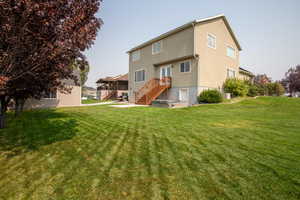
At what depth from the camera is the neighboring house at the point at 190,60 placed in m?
14.5

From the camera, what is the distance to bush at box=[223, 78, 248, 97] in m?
15.9

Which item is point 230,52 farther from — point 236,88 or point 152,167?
point 152,167

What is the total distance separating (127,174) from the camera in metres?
2.58

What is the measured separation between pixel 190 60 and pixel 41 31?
45.8 feet

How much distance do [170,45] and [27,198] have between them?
56.2ft

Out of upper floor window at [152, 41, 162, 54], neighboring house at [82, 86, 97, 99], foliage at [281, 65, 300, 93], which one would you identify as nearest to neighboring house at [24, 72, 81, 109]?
upper floor window at [152, 41, 162, 54]

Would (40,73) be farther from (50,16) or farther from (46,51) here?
(50,16)

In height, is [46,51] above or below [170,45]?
below

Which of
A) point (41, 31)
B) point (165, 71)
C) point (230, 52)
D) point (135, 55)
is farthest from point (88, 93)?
point (41, 31)

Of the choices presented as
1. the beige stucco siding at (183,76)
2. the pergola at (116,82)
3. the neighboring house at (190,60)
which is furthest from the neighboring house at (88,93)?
the beige stucco siding at (183,76)

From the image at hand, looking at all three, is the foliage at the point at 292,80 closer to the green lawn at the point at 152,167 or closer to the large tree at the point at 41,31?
the green lawn at the point at 152,167

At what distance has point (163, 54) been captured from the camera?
17.5 metres

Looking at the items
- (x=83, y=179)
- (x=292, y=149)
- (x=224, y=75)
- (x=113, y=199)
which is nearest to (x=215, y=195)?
(x=113, y=199)

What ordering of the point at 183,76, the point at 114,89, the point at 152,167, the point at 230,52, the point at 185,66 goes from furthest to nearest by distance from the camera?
the point at 114,89, the point at 230,52, the point at 183,76, the point at 185,66, the point at 152,167
